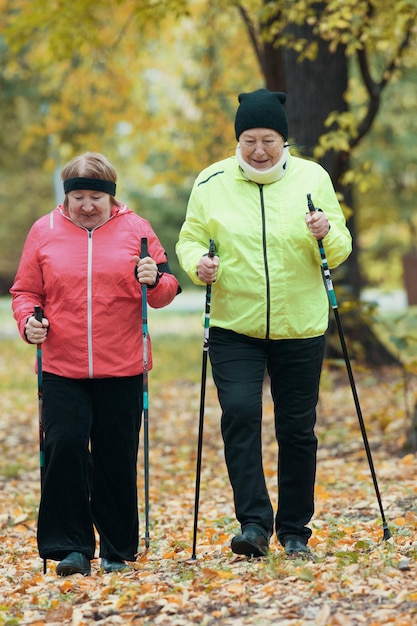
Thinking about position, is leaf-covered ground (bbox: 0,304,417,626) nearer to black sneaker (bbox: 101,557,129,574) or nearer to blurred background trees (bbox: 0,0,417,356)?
black sneaker (bbox: 101,557,129,574)

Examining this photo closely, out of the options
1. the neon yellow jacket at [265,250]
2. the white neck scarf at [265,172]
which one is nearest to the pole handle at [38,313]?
the neon yellow jacket at [265,250]

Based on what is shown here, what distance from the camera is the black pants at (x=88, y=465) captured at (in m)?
4.59

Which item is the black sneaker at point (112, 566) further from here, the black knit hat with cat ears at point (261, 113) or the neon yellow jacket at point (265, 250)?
the black knit hat with cat ears at point (261, 113)

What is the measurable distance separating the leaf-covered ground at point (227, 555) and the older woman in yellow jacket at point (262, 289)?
1.20 feet

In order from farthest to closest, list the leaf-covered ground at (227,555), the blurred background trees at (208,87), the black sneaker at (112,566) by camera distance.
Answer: the blurred background trees at (208,87) < the black sneaker at (112,566) < the leaf-covered ground at (227,555)

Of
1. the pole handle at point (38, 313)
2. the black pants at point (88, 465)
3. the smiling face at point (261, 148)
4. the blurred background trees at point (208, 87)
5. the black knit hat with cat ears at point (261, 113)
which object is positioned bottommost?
the black pants at point (88, 465)

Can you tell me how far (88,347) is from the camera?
179 inches

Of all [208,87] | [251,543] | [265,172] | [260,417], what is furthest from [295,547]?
[208,87]

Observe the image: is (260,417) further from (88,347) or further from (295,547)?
(88,347)

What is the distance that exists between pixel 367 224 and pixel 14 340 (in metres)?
8.74

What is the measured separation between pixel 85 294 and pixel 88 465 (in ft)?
2.72

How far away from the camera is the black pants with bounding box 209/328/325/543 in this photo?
14.9 feet

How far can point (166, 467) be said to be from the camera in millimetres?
8516

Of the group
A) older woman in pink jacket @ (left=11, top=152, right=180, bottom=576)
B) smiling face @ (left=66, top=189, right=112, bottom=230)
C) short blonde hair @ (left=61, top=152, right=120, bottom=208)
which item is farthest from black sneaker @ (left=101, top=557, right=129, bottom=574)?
short blonde hair @ (left=61, top=152, right=120, bottom=208)
